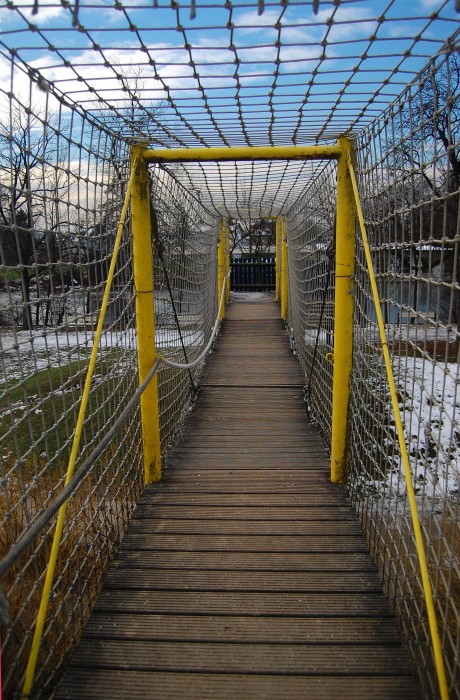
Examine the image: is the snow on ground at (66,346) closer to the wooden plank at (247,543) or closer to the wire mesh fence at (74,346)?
the wire mesh fence at (74,346)

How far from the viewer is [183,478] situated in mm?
2605

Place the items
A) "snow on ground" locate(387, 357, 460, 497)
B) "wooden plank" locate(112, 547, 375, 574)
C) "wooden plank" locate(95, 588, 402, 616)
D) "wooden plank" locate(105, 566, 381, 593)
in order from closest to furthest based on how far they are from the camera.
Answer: "snow on ground" locate(387, 357, 460, 497)
"wooden plank" locate(95, 588, 402, 616)
"wooden plank" locate(105, 566, 381, 593)
"wooden plank" locate(112, 547, 375, 574)

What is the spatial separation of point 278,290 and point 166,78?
7.59 m

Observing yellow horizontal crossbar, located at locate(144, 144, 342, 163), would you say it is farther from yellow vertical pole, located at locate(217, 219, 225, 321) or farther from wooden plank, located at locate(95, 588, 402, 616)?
yellow vertical pole, located at locate(217, 219, 225, 321)

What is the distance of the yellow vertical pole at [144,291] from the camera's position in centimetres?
233

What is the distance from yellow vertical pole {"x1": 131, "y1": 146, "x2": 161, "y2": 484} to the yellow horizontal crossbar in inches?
3.6

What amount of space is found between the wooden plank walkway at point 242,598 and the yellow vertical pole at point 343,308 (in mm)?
215

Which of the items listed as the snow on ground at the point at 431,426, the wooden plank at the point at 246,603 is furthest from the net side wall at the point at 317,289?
the wooden plank at the point at 246,603

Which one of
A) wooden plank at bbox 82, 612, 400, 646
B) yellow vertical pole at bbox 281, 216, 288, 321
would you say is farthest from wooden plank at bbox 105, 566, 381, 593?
yellow vertical pole at bbox 281, 216, 288, 321

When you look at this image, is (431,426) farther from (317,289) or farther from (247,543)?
(317,289)

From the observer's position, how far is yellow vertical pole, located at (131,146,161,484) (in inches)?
91.7

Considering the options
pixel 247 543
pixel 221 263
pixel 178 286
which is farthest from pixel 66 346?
pixel 221 263

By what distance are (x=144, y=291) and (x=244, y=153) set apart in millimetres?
810

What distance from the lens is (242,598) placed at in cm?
A: 172
